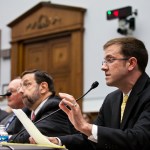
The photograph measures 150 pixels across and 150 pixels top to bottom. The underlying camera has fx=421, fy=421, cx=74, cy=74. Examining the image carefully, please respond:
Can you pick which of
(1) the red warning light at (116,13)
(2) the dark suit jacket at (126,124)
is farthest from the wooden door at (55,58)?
(2) the dark suit jacket at (126,124)

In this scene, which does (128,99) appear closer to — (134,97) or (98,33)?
(134,97)

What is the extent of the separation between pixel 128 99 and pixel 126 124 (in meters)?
0.16

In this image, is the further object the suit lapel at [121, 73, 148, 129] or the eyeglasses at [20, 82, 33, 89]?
the eyeglasses at [20, 82, 33, 89]

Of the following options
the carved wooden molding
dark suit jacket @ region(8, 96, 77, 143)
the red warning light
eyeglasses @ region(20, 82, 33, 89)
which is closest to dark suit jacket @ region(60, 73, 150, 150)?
dark suit jacket @ region(8, 96, 77, 143)

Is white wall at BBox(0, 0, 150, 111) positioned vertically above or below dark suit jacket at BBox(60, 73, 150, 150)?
above

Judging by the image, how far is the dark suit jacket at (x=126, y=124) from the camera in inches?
87.2

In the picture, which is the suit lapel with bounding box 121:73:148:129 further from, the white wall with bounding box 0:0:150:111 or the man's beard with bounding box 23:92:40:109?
the white wall with bounding box 0:0:150:111

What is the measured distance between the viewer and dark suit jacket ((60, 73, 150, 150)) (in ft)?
7.27

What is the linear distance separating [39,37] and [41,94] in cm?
427

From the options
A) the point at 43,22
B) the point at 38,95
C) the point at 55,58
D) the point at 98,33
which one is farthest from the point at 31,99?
the point at 43,22

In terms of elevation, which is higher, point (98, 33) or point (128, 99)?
point (98, 33)

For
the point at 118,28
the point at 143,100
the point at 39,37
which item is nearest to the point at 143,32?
the point at 118,28

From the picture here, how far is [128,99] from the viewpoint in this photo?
2.52 m

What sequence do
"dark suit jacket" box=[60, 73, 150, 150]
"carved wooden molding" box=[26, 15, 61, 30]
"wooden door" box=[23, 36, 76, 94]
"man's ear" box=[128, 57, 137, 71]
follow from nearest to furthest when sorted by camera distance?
"dark suit jacket" box=[60, 73, 150, 150], "man's ear" box=[128, 57, 137, 71], "wooden door" box=[23, 36, 76, 94], "carved wooden molding" box=[26, 15, 61, 30]
